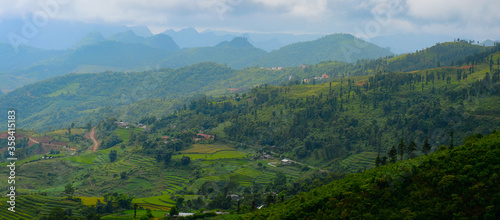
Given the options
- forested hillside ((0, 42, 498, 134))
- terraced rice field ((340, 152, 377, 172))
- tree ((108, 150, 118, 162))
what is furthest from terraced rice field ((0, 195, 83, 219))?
forested hillside ((0, 42, 498, 134))

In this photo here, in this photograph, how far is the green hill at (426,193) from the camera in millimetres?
21047

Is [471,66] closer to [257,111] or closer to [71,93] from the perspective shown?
[257,111]

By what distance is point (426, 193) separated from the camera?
74.9 feet

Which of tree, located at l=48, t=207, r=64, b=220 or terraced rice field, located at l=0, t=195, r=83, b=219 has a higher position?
tree, located at l=48, t=207, r=64, b=220

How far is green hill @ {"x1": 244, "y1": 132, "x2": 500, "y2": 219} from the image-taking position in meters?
21.0

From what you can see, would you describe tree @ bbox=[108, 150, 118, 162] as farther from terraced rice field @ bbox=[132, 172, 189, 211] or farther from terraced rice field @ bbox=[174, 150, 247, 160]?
terraced rice field @ bbox=[132, 172, 189, 211]

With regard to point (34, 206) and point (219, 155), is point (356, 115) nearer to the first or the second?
point (219, 155)

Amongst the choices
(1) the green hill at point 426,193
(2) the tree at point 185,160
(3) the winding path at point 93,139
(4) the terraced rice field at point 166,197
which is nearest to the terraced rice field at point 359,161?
(4) the terraced rice field at point 166,197

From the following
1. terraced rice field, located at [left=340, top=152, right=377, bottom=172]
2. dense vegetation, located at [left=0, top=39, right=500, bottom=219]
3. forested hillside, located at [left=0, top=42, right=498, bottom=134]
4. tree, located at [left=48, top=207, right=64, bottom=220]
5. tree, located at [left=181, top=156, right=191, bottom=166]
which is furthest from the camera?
forested hillside, located at [left=0, top=42, right=498, bottom=134]

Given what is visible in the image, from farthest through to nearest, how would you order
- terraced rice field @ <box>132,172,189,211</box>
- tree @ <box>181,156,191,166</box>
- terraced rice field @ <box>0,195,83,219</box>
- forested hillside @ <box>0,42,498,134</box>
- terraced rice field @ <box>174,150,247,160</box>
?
forested hillside @ <box>0,42,498,134</box>
terraced rice field @ <box>174,150,247,160</box>
tree @ <box>181,156,191,166</box>
terraced rice field @ <box>132,172,189,211</box>
terraced rice field @ <box>0,195,83,219</box>

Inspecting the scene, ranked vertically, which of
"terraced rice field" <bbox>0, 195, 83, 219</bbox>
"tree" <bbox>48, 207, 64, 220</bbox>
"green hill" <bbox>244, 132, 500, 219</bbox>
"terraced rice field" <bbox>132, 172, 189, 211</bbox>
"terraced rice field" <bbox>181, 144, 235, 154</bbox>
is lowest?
"terraced rice field" <bbox>132, 172, 189, 211</bbox>

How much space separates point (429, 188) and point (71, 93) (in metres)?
181

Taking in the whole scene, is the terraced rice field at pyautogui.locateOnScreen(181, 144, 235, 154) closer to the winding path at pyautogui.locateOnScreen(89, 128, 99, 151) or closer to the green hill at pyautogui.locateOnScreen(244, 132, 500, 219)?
the winding path at pyautogui.locateOnScreen(89, 128, 99, 151)

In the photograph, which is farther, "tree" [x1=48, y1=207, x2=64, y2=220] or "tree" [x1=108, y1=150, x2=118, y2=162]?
"tree" [x1=108, y1=150, x2=118, y2=162]
